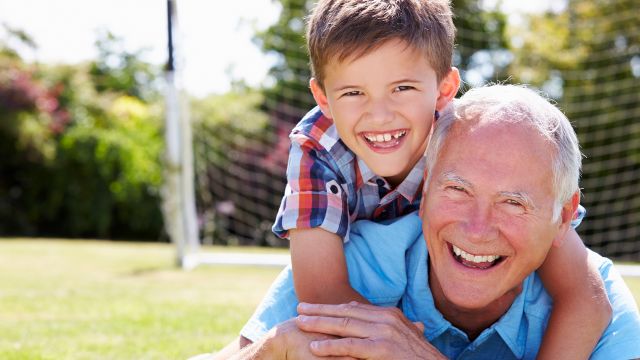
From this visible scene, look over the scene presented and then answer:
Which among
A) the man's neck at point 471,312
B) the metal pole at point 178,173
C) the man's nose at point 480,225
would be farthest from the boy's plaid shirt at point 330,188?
the metal pole at point 178,173

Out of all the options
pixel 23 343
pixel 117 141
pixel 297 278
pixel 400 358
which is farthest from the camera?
pixel 117 141

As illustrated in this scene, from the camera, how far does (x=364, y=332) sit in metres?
2.15

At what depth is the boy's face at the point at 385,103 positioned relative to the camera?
2.59 metres

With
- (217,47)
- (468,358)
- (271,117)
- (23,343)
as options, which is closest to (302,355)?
(468,358)

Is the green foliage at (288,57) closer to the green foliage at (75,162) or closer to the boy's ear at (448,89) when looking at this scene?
the green foliage at (75,162)

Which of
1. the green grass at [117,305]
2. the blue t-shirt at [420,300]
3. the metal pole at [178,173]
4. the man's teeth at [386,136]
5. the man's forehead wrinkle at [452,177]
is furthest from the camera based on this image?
the metal pole at [178,173]

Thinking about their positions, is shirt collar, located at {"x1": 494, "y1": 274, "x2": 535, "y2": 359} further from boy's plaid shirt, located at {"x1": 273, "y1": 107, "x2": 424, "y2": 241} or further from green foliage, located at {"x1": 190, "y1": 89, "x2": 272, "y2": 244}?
green foliage, located at {"x1": 190, "y1": 89, "x2": 272, "y2": 244}

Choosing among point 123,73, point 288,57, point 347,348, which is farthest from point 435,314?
point 123,73

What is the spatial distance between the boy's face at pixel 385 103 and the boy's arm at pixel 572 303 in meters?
0.57

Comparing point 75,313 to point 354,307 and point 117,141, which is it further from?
point 117,141

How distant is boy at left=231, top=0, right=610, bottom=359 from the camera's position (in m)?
2.44

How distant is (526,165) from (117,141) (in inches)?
473

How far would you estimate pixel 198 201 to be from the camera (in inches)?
485

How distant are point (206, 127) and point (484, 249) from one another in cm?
1028
